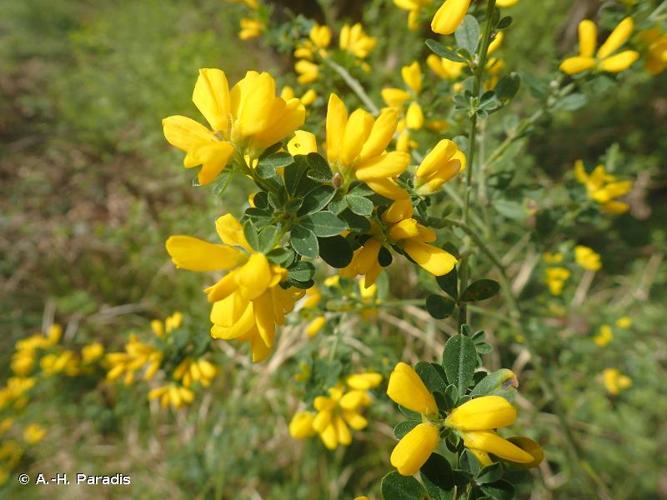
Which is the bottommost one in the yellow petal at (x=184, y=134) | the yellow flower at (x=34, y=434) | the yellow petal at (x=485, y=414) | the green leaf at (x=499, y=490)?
the yellow flower at (x=34, y=434)

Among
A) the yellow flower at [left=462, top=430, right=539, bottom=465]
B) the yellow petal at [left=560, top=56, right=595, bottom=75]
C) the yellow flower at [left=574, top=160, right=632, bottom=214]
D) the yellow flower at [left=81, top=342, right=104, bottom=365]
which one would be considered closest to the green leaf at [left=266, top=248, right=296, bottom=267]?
the yellow flower at [left=462, top=430, right=539, bottom=465]

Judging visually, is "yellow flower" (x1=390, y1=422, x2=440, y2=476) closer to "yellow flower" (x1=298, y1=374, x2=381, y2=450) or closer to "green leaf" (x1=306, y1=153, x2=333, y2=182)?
"green leaf" (x1=306, y1=153, x2=333, y2=182)

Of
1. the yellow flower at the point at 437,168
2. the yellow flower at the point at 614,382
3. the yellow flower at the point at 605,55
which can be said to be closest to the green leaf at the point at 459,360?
the yellow flower at the point at 437,168

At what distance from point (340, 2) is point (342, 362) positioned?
229 cm

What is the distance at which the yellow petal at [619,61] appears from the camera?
0.92 m

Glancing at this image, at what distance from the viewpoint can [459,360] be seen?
627mm

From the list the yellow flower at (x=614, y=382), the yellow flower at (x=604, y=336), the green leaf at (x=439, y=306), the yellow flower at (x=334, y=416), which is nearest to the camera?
the green leaf at (x=439, y=306)

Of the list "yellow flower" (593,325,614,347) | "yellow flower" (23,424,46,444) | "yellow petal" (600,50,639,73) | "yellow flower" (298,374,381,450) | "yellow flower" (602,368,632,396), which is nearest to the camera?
"yellow petal" (600,50,639,73)

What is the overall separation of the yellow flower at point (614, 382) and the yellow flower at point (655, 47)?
1.62 meters

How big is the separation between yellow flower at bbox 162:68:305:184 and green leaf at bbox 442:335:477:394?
375 millimetres

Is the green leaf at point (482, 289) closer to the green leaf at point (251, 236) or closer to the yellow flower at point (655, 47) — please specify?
the green leaf at point (251, 236)

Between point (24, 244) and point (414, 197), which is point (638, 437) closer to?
point (414, 197)

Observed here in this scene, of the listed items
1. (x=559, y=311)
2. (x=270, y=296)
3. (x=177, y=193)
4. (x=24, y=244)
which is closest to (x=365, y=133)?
(x=270, y=296)

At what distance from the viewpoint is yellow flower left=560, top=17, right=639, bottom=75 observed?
0.93 metres
